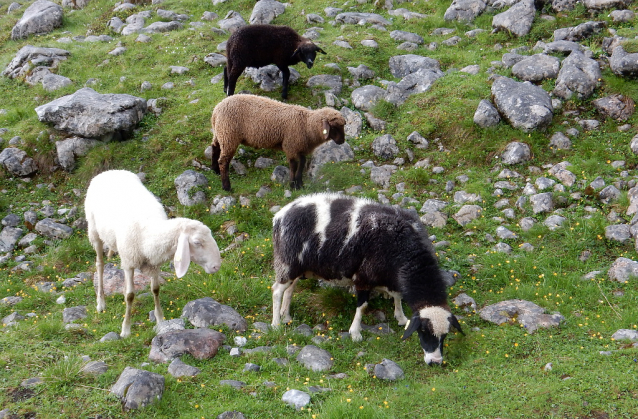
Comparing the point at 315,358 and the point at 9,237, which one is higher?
the point at 315,358

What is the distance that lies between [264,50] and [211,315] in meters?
7.54

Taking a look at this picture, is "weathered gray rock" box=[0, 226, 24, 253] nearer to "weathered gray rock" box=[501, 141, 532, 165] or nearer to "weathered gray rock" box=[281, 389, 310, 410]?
→ "weathered gray rock" box=[281, 389, 310, 410]

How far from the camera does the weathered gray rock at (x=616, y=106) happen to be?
10.6 meters

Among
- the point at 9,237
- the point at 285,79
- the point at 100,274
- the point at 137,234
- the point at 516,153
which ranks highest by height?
the point at 285,79

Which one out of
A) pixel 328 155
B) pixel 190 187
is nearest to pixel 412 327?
pixel 328 155

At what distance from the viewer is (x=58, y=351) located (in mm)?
6543

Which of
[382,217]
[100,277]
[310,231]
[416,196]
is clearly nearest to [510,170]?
[416,196]

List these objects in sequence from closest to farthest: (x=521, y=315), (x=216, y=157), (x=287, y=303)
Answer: (x=521, y=315) < (x=287, y=303) < (x=216, y=157)

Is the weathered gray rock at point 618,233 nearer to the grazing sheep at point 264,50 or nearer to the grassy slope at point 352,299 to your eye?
the grassy slope at point 352,299

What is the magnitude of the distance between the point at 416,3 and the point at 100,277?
13.6 meters

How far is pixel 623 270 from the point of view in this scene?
7.52 m

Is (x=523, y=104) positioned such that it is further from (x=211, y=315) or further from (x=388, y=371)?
(x=211, y=315)

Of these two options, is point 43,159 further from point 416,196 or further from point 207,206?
point 416,196

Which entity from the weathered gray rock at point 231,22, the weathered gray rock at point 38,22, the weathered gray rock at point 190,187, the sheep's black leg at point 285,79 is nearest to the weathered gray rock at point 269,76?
the sheep's black leg at point 285,79
